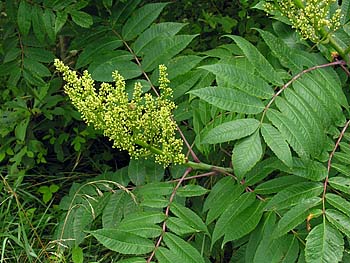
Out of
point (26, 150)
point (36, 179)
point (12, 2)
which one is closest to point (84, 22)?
point (12, 2)

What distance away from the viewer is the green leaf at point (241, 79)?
186cm

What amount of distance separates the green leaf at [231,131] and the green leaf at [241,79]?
12cm

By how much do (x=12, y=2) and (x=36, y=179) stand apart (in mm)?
1205

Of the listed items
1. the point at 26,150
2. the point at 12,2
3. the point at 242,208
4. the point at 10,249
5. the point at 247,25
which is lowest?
the point at 10,249

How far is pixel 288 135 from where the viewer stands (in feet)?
5.79

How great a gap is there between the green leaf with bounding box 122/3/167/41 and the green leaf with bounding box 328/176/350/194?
1080 mm

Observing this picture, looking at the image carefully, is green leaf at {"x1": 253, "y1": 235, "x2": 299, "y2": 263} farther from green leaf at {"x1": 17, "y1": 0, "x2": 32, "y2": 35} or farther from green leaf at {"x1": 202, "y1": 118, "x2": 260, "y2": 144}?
green leaf at {"x1": 17, "y1": 0, "x2": 32, "y2": 35}

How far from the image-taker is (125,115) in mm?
1860

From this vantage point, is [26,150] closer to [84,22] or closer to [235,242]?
[84,22]

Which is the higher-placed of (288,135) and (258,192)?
(288,135)

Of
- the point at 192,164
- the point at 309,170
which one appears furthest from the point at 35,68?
the point at 309,170

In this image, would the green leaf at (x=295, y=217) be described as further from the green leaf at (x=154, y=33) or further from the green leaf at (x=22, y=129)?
the green leaf at (x=22, y=129)

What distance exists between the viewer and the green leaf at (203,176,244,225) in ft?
6.47

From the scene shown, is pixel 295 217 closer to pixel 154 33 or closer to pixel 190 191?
pixel 190 191
